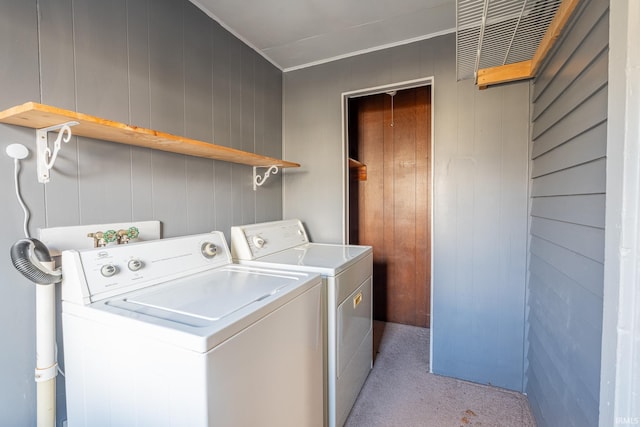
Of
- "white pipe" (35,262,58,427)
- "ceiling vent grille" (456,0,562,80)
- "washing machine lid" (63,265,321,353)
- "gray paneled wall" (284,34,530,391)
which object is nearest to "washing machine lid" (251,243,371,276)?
"washing machine lid" (63,265,321,353)

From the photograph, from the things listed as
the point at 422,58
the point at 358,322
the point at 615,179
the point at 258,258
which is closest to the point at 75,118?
the point at 258,258

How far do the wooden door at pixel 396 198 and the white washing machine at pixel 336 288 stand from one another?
1.00 metres

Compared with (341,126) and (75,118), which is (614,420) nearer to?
(75,118)

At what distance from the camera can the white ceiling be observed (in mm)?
1713

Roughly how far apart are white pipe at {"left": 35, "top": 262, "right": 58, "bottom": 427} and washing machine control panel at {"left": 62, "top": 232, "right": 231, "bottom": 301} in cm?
8

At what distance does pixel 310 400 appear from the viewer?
1265 millimetres

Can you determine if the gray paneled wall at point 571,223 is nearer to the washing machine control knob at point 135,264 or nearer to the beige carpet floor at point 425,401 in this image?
the beige carpet floor at point 425,401

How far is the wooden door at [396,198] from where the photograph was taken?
280 centimetres

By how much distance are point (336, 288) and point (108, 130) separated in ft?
3.89

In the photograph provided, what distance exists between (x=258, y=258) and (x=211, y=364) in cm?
98

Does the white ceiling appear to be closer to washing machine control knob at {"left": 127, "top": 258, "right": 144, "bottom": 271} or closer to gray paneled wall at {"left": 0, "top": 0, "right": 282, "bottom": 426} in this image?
gray paneled wall at {"left": 0, "top": 0, "right": 282, "bottom": 426}

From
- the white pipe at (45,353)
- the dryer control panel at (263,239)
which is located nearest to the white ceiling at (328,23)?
the dryer control panel at (263,239)

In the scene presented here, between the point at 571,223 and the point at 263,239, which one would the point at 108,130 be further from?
the point at 571,223

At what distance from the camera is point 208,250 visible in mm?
1474
